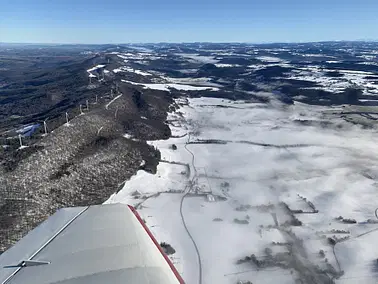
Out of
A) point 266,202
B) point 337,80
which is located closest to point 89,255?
point 266,202

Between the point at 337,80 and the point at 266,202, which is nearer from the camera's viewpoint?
the point at 266,202

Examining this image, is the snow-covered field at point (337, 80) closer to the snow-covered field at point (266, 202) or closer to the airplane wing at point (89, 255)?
the snow-covered field at point (266, 202)

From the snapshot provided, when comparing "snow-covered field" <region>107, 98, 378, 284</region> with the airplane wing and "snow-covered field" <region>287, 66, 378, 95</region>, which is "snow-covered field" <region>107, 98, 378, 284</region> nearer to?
the airplane wing

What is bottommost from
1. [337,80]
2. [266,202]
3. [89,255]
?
[266,202]

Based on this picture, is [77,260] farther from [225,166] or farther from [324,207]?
[225,166]

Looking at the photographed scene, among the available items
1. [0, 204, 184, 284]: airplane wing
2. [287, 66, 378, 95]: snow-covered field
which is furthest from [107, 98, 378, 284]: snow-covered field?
[287, 66, 378, 95]: snow-covered field

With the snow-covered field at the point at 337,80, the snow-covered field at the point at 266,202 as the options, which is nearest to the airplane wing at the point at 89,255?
the snow-covered field at the point at 266,202

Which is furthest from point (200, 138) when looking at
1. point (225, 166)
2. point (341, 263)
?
point (341, 263)

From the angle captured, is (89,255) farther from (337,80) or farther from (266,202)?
(337,80)
